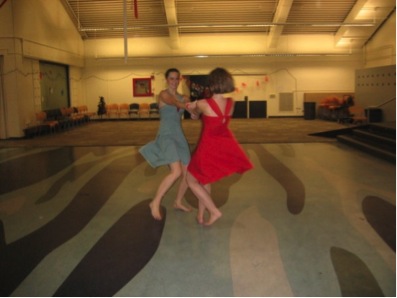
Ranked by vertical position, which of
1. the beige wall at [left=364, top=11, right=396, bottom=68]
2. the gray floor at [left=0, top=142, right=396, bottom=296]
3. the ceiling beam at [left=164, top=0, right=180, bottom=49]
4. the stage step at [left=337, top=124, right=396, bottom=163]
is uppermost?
the ceiling beam at [left=164, top=0, right=180, bottom=49]

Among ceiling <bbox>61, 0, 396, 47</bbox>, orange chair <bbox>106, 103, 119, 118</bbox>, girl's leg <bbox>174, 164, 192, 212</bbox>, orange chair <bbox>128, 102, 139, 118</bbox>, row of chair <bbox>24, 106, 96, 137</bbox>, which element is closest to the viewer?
girl's leg <bbox>174, 164, 192, 212</bbox>

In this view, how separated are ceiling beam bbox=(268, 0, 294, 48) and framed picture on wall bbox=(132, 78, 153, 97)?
5.35 metres

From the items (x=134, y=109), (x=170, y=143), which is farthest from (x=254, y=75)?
(x=170, y=143)

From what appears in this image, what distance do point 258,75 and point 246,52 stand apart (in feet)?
3.69

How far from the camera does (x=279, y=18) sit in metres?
15.2

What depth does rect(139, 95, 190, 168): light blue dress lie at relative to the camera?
12.5 feet

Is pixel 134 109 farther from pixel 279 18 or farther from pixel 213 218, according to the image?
pixel 213 218

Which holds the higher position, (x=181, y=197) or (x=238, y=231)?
(x=181, y=197)

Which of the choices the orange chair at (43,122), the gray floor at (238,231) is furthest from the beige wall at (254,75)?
the gray floor at (238,231)

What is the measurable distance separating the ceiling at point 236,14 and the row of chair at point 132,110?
311 centimetres

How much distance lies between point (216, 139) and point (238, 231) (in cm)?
82

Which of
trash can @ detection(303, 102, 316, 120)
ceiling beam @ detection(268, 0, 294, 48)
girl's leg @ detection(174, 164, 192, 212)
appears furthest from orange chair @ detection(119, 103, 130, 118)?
girl's leg @ detection(174, 164, 192, 212)

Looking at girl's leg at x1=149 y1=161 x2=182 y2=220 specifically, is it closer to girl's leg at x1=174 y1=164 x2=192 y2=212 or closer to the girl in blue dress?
the girl in blue dress

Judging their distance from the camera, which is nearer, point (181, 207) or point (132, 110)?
point (181, 207)
